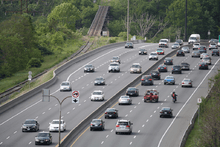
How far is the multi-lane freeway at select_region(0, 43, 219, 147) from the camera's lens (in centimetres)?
4369

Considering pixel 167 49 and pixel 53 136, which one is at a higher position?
pixel 167 49

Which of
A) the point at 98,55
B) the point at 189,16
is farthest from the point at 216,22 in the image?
the point at 98,55

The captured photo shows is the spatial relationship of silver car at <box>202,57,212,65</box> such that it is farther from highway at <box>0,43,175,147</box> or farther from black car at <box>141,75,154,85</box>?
black car at <box>141,75,154,85</box>

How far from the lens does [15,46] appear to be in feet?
337

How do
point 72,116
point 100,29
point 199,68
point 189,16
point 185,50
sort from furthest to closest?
1. point 189,16
2. point 100,29
3. point 185,50
4. point 199,68
5. point 72,116

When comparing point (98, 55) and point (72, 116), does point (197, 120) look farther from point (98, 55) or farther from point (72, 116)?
point (98, 55)

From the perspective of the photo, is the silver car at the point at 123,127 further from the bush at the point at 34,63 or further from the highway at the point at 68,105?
→ the bush at the point at 34,63

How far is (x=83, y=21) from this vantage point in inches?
7313

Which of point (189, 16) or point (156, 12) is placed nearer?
point (189, 16)

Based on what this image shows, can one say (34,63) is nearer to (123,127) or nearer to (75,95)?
(75,95)

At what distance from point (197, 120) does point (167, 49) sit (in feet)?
169

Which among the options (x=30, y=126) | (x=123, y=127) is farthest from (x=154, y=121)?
(x=30, y=126)

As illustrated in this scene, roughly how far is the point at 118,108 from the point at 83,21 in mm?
131990

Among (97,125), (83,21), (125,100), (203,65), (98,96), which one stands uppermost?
(83,21)
